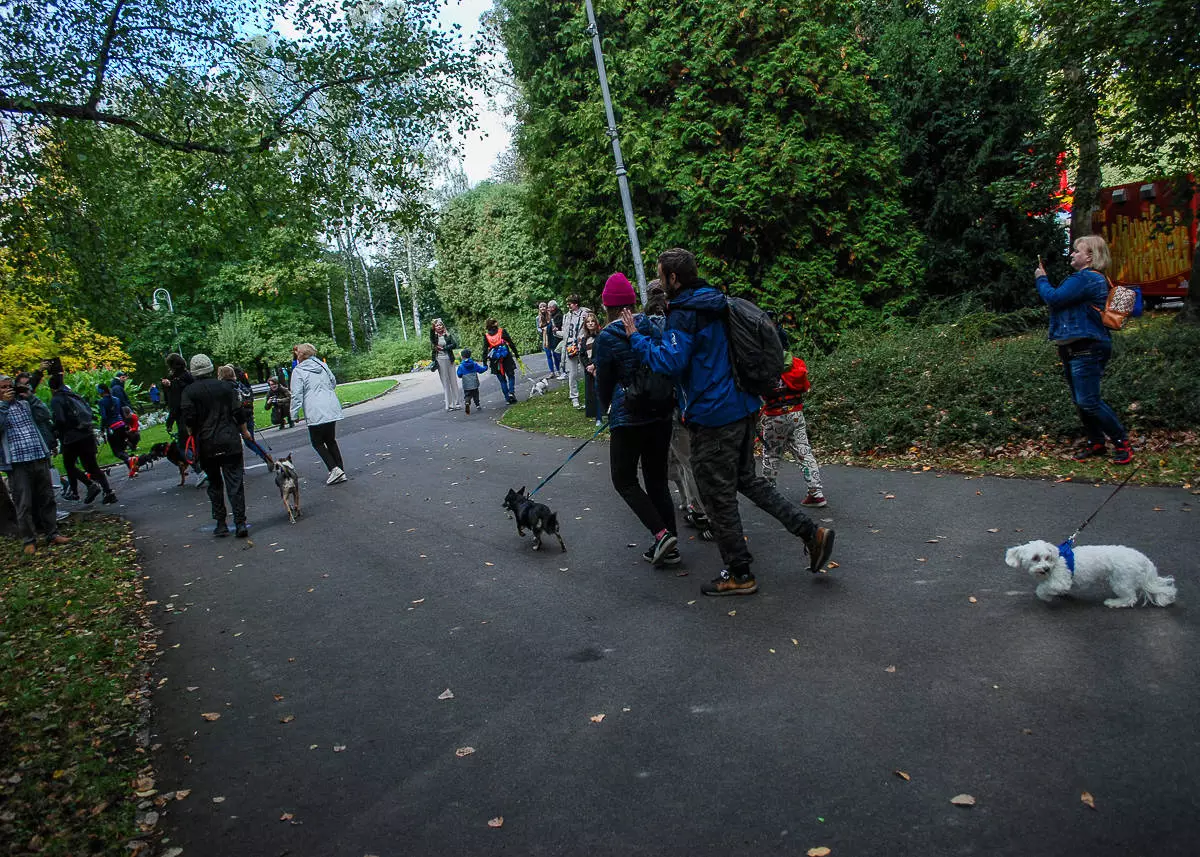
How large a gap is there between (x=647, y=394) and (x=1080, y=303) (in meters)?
4.34

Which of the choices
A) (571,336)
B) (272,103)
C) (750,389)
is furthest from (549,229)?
(750,389)

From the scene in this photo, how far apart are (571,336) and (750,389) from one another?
1207cm

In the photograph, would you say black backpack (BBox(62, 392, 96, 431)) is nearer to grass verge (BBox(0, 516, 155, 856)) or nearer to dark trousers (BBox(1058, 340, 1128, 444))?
grass verge (BBox(0, 516, 155, 856))

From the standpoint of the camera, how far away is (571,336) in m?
17.2

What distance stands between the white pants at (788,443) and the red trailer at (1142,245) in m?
15.9

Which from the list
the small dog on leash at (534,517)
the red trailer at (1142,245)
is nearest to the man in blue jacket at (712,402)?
the small dog on leash at (534,517)

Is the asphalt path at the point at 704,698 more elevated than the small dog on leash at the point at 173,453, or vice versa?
the small dog on leash at the point at 173,453

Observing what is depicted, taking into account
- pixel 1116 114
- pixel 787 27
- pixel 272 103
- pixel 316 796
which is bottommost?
pixel 316 796

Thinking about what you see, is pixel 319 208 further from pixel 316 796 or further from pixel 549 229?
pixel 316 796

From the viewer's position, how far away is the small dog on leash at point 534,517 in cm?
735

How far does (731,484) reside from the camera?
5.45 meters

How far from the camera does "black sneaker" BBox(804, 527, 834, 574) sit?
5559 millimetres

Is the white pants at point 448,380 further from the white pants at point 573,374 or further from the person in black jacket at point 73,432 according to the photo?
the person in black jacket at point 73,432

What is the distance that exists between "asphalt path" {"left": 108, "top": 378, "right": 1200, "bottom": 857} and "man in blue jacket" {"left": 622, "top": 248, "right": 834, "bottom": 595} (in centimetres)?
51
